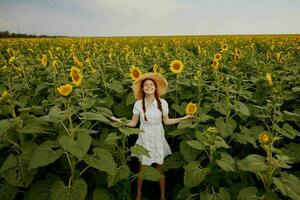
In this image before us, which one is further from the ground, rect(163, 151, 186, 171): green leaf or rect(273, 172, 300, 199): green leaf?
rect(273, 172, 300, 199): green leaf

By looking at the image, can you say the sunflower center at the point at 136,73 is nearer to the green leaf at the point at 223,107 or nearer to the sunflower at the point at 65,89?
the green leaf at the point at 223,107

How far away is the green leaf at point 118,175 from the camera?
3260 millimetres

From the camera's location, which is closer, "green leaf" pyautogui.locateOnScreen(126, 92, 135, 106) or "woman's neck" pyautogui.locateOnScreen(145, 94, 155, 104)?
"woman's neck" pyautogui.locateOnScreen(145, 94, 155, 104)

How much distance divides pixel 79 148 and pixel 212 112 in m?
2.04

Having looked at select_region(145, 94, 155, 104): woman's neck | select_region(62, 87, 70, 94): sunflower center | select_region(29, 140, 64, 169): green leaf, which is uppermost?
select_region(62, 87, 70, 94): sunflower center

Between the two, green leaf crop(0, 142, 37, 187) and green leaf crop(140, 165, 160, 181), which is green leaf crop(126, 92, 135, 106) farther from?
green leaf crop(0, 142, 37, 187)

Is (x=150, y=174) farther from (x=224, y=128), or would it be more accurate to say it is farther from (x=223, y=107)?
(x=223, y=107)

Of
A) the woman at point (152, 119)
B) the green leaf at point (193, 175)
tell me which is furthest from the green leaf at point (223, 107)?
the green leaf at point (193, 175)

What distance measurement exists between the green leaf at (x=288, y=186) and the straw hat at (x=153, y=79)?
1.66 metres

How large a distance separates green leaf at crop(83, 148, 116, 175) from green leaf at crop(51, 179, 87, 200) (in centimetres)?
21

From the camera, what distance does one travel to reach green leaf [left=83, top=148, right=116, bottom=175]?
3041 millimetres

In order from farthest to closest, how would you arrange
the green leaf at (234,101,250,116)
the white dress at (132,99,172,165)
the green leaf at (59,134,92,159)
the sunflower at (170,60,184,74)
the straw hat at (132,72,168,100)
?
the sunflower at (170,60,184,74), the straw hat at (132,72,168,100), the white dress at (132,99,172,165), the green leaf at (234,101,250,116), the green leaf at (59,134,92,159)

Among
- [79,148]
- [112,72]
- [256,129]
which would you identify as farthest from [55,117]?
[112,72]

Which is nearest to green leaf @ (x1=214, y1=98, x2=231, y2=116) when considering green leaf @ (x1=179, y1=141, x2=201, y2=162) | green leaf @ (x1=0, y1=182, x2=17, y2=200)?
green leaf @ (x1=179, y1=141, x2=201, y2=162)
